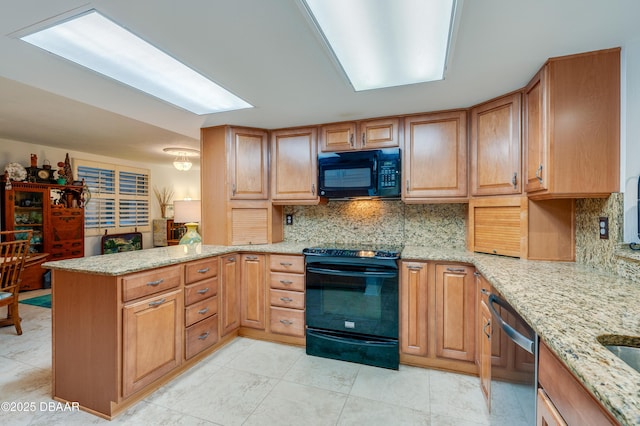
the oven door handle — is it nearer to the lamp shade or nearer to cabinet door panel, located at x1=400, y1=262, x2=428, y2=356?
cabinet door panel, located at x1=400, y1=262, x2=428, y2=356

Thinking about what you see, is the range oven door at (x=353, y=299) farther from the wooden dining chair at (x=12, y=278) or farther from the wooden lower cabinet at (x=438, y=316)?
the wooden dining chair at (x=12, y=278)

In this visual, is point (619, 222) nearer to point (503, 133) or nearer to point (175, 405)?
point (503, 133)

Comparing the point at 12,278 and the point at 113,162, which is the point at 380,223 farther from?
the point at 113,162

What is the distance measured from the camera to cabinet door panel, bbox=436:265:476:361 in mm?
2119

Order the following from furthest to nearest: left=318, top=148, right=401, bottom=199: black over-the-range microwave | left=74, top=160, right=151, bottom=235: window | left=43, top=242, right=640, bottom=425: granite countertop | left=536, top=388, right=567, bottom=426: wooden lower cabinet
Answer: left=74, top=160, right=151, bottom=235: window < left=318, top=148, right=401, bottom=199: black over-the-range microwave < left=536, top=388, right=567, bottom=426: wooden lower cabinet < left=43, top=242, right=640, bottom=425: granite countertop

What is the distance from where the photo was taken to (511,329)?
118 cm

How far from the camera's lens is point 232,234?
9.47 ft

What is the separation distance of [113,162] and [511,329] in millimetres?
6807

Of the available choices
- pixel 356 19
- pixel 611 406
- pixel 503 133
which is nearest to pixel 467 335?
pixel 503 133

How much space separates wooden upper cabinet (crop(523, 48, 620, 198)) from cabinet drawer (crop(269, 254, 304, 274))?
1.88 metres

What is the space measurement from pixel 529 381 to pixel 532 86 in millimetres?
1792

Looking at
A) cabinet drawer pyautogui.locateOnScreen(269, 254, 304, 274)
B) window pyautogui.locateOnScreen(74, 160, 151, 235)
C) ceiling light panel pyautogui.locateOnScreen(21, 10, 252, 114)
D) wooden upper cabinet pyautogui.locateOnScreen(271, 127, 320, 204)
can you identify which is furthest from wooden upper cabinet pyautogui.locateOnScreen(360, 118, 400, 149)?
window pyautogui.locateOnScreen(74, 160, 151, 235)

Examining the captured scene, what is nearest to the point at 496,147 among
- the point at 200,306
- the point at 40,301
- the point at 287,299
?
the point at 287,299

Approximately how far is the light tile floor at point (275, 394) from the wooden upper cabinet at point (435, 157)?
4.74 feet
